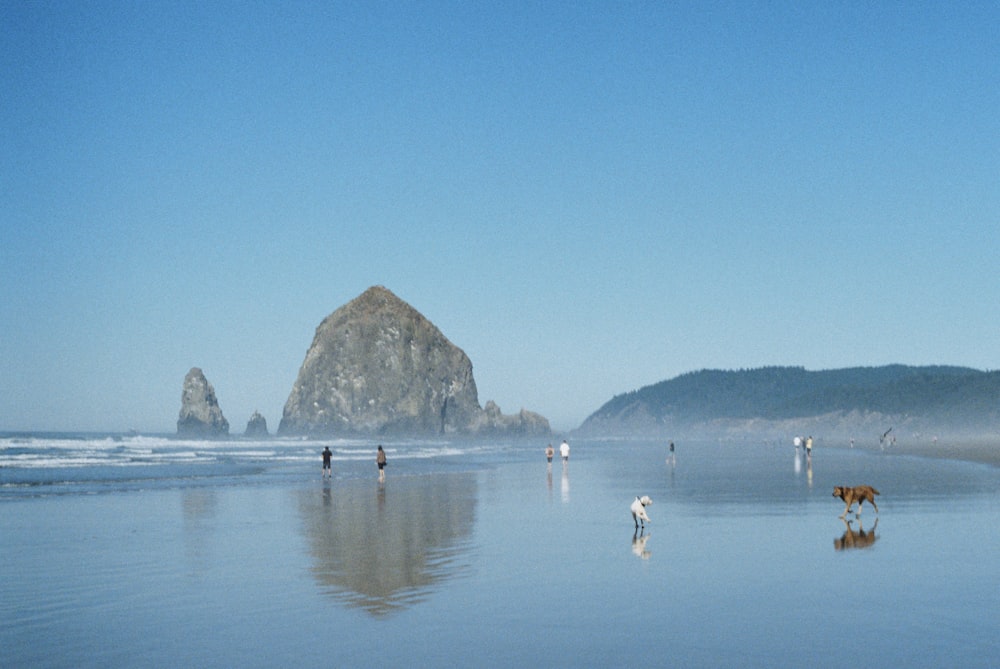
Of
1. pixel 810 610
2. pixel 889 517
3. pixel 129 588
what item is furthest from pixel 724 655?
pixel 889 517

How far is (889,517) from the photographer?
21.7 m

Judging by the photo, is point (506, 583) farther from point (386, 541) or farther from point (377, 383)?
point (377, 383)

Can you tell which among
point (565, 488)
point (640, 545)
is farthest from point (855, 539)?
point (565, 488)

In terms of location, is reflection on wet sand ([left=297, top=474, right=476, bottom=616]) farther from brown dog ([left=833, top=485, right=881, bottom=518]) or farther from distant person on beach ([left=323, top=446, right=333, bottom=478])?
brown dog ([left=833, top=485, right=881, bottom=518])

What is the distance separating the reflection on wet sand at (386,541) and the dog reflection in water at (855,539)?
721 cm

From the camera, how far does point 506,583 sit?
1359 cm

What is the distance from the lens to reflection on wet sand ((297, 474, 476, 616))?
43.9ft

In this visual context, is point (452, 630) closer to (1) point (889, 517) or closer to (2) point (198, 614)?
(2) point (198, 614)

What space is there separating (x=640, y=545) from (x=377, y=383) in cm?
17121

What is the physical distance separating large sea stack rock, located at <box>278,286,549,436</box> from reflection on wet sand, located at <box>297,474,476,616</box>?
149 meters

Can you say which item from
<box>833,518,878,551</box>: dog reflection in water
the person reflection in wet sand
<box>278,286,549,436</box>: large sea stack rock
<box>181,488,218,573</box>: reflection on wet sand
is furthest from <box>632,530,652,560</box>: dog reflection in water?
<box>278,286,549,436</box>: large sea stack rock

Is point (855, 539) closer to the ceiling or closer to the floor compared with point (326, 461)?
closer to the floor

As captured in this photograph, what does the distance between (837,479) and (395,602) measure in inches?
1174

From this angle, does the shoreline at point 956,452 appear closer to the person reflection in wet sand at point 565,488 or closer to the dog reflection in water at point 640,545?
the person reflection in wet sand at point 565,488
